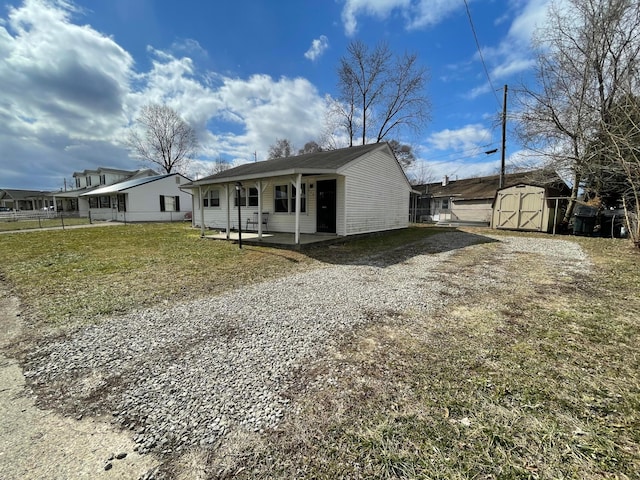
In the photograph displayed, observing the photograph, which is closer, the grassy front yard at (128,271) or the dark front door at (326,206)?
the grassy front yard at (128,271)

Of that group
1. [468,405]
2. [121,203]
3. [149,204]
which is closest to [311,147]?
[149,204]

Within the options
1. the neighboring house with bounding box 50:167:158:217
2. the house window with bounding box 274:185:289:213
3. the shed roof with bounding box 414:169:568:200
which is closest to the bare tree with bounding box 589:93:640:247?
the shed roof with bounding box 414:169:568:200

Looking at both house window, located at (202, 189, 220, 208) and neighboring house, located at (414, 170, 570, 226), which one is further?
neighboring house, located at (414, 170, 570, 226)

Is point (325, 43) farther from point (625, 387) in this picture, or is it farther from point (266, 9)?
point (625, 387)

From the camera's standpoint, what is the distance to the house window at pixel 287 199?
11.4m

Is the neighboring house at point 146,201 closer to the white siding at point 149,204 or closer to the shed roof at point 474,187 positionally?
the white siding at point 149,204

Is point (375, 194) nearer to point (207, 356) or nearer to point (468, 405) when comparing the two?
point (207, 356)

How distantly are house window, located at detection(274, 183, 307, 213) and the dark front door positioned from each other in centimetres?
72

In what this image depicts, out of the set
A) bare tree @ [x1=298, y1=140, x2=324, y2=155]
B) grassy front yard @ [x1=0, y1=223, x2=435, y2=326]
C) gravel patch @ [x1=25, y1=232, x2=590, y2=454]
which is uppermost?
bare tree @ [x1=298, y1=140, x2=324, y2=155]

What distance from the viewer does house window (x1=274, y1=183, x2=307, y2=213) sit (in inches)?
447

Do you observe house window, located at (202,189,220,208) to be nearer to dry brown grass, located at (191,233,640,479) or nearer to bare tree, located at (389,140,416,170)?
dry brown grass, located at (191,233,640,479)

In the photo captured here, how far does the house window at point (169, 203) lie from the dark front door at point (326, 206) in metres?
18.3

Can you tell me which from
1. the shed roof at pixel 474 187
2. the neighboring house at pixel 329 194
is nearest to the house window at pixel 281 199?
the neighboring house at pixel 329 194

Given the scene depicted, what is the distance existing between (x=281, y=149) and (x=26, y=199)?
152ft
